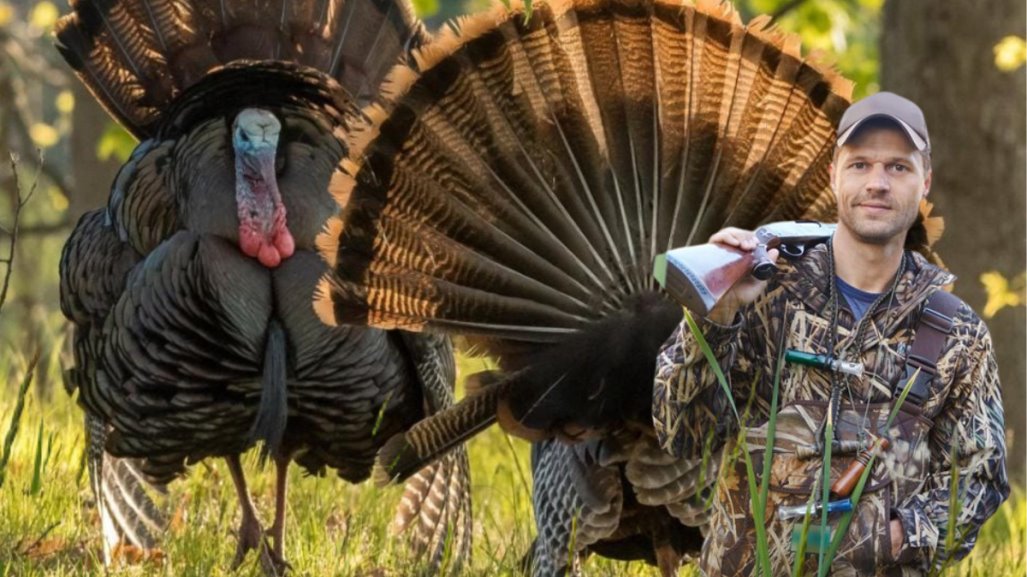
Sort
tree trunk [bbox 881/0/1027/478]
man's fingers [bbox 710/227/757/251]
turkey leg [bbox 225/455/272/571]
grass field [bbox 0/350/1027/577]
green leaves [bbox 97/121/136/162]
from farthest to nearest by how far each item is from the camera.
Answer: green leaves [bbox 97/121/136/162] < tree trunk [bbox 881/0/1027/478] < turkey leg [bbox 225/455/272/571] < grass field [bbox 0/350/1027/577] < man's fingers [bbox 710/227/757/251]

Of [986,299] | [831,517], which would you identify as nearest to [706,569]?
[831,517]

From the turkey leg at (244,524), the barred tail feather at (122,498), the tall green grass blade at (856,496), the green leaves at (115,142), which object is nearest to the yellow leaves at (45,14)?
the green leaves at (115,142)

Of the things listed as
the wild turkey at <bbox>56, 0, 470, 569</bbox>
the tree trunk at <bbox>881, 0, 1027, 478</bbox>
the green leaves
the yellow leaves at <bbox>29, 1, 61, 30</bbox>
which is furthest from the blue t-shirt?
the yellow leaves at <bbox>29, 1, 61, 30</bbox>

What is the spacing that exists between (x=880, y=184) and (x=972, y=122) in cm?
421

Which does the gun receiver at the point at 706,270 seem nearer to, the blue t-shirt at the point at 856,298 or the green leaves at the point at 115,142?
the blue t-shirt at the point at 856,298

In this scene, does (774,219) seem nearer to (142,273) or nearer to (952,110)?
(142,273)

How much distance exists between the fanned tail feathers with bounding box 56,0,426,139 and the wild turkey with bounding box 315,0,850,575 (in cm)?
200

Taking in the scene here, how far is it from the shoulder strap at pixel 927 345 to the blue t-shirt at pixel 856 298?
0.32 feet

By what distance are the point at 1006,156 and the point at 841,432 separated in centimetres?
430

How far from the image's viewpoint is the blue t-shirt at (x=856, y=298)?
309 centimetres

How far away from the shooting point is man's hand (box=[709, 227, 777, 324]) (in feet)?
9.68

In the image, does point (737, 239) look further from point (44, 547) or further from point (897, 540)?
point (44, 547)

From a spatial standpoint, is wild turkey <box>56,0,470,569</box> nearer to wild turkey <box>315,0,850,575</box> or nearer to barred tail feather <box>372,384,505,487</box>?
barred tail feather <box>372,384,505,487</box>

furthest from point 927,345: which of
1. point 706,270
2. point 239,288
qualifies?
point 239,288
